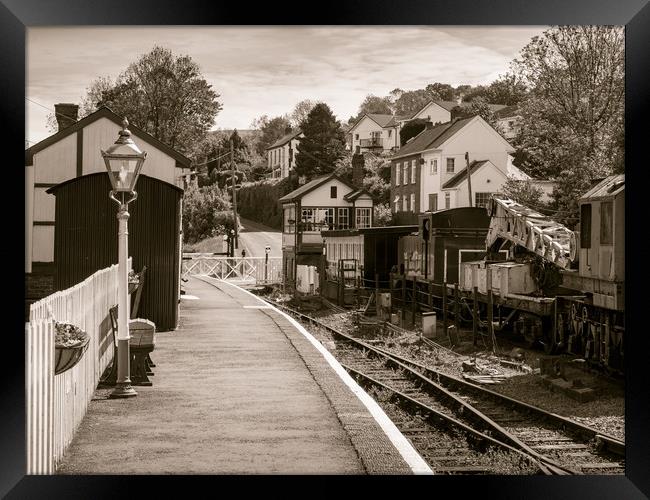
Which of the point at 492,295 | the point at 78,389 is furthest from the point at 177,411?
the point at 492,295

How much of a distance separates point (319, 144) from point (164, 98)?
1839 mm

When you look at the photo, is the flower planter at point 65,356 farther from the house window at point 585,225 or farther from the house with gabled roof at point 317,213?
the house window at point 585,225

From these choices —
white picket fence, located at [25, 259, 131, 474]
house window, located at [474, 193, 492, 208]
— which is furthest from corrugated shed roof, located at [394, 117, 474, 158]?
white picket fence, located at [25, 259, 131, 474]

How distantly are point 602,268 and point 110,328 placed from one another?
236 inches

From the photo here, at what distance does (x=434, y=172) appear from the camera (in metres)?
10.2

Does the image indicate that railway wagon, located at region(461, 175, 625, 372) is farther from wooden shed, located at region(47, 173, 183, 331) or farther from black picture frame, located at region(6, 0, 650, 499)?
wooden shed, located at region(47, 173, 183, 331)

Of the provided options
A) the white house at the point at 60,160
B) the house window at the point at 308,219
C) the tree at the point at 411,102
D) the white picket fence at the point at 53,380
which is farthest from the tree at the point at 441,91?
the white picket fence at the point at 53,380

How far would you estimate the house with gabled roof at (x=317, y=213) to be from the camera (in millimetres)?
9984

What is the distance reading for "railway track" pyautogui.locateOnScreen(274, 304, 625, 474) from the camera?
26.6 feet

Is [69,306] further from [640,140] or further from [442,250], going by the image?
[442,250]

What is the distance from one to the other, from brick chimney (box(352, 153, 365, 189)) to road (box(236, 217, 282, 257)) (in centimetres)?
109

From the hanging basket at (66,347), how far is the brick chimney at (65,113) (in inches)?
122

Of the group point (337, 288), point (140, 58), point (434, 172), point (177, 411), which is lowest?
point (177, 411)
